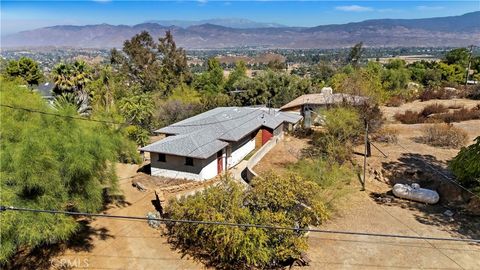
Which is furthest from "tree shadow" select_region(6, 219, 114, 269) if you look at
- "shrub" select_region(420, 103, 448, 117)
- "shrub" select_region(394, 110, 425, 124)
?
"shrub" select_region(420, 103, 448, 117)

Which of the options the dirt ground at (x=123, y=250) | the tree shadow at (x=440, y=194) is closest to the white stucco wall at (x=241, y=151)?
the dirt ground at (x=123, y=250)

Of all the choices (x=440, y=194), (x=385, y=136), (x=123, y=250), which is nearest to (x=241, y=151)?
(x=385, y=136)

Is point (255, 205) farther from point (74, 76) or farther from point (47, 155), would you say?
point (74, 76)

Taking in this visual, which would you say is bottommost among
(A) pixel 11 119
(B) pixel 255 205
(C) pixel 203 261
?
(C) pixel 203 261

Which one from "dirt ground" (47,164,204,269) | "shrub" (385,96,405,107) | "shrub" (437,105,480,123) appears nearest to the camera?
"dirt ground" (47,164,204,269)

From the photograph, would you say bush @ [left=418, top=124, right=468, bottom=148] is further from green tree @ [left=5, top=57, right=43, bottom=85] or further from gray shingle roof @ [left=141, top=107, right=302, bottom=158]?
green tree @ [left=5, top=57, right=43, bottom=85]

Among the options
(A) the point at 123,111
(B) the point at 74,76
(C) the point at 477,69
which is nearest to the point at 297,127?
(A) the point at 123,111
